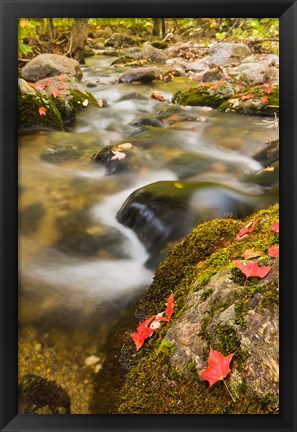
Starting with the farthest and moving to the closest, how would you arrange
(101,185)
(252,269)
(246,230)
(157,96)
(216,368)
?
(157,96) → (101,185) → (246,230) → (252,269) → (216,368)

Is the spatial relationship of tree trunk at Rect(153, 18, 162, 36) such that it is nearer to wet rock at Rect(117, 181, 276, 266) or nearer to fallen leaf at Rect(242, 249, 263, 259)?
wet rock at Rect(117, 181, 276, 266)

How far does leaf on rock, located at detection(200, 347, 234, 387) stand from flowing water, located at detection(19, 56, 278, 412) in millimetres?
377

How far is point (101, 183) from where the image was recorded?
160cm

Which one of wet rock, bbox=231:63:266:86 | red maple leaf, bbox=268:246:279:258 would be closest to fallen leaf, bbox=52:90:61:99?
wet rock, bbox=231:63:266:86

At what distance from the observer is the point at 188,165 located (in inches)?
60.7

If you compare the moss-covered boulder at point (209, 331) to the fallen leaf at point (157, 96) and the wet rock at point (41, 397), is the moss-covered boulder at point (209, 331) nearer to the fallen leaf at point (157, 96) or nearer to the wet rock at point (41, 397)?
the wet rock at point (41, 397)

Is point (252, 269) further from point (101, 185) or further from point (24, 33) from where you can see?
point (24, 33)

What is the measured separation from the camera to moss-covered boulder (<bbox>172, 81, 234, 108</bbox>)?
66.3 inches

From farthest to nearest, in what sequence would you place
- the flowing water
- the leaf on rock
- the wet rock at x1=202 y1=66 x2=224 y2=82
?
the wet rock at x1=202 y1=66 x2=224 y2=82 → the flowing water → the leaf on rock

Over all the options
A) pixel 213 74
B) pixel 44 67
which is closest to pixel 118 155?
pixel 44 67

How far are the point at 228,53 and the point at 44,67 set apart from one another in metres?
0.79
